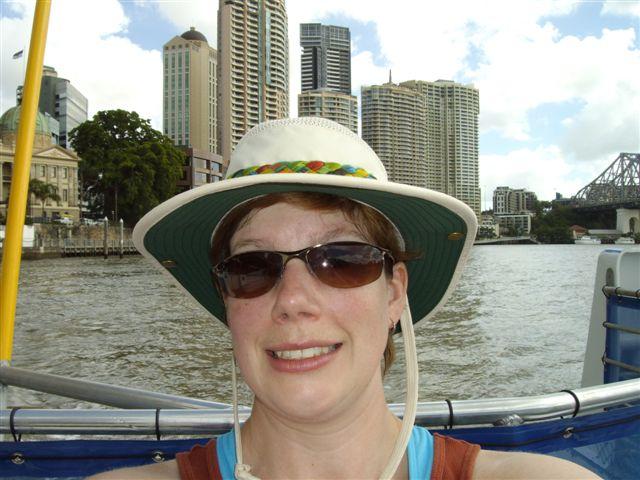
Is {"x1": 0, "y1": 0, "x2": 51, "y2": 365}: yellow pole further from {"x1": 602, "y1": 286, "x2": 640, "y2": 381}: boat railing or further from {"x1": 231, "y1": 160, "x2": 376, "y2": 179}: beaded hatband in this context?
{"x1": 602, "y1": 286, "x2": 640, "y2": 381}: boat railing

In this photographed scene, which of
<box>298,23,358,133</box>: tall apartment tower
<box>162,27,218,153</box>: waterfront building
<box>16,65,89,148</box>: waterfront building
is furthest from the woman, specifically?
<box>16,65,89,148</box>: waterfront building

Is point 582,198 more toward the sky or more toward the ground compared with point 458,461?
more toward the sky

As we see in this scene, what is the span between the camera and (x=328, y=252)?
121 centimetres

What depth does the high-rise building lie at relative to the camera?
9844 centimetres

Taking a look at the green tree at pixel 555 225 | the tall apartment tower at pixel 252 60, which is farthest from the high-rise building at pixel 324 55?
the green tree at pixel 555 225

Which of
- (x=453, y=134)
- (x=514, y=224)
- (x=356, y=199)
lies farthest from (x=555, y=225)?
(x=356, y=199)

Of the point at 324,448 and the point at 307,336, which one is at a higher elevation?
the point at 307,336

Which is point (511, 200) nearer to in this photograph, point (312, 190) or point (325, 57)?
point (325, 57)

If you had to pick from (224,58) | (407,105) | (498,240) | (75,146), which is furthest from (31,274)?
(498,240)

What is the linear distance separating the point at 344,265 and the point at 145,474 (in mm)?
565

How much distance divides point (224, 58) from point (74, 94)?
77736 mm

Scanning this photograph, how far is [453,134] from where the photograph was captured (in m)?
81.0

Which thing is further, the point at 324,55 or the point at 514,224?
the point at 514,224

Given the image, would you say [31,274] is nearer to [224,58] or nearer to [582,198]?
[224,58]
